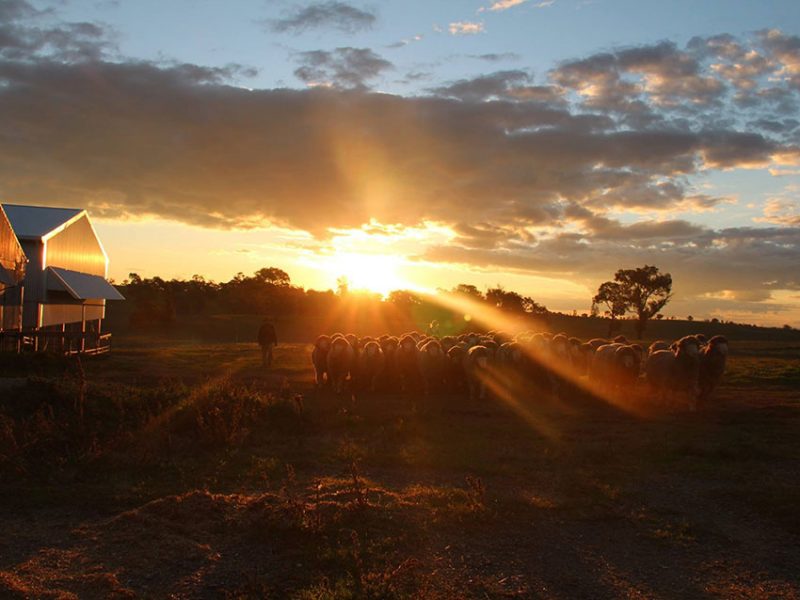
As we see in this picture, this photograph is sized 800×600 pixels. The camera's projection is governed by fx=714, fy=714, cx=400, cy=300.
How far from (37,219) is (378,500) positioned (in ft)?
95.3

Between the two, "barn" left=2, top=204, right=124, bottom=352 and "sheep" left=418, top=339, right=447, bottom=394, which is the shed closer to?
"barn" left=2, top=204, right=124, bottom=352

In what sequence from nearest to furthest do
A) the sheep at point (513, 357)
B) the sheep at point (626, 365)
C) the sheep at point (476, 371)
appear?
the sheep at point (626, 365) → the sheep at point (476, 371) → the sheep at point (513, 357)

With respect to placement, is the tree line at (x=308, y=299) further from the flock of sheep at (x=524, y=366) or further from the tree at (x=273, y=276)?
the flock of sheep at (x=524, y=366)

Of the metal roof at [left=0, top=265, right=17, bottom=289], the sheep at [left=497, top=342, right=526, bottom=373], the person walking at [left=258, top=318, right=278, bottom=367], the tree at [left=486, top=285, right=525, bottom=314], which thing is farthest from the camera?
the tree at [left=486, top=285, right=525, bottom=314]

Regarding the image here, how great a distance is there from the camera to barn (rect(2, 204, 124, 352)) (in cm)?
2803

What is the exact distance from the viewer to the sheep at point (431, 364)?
63.3ft

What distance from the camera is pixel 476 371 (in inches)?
721

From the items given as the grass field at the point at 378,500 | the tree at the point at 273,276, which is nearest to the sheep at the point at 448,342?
the grass field at the point at 378,500

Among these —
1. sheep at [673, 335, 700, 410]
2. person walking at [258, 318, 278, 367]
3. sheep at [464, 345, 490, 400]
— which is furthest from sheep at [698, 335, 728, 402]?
person walking at [258, 318, 278, 367]

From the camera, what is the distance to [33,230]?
29469mm

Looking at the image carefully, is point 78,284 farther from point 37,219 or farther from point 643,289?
point 643,289

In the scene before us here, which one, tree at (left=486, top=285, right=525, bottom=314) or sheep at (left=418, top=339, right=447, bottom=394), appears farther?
tree at (left=486, top=285, right=525, bottom=314)

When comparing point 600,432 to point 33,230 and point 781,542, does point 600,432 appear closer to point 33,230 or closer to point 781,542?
point 781,542

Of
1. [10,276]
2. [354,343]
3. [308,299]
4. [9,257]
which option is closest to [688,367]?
[354,343]
